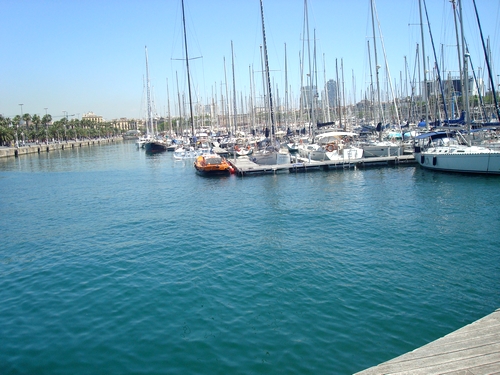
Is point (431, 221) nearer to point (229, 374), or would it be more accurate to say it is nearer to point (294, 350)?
point (294, 350)

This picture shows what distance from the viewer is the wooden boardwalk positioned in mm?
6684

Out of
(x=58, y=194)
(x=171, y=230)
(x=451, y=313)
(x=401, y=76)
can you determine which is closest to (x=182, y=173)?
(x=58, y=194)

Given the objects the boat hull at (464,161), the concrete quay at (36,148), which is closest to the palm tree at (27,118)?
the concrete quay at (36,148)

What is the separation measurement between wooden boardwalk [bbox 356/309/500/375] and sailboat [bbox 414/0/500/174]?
29907 mm

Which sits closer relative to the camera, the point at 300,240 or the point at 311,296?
the point at 311,296

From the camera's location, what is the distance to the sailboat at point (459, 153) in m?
34.1

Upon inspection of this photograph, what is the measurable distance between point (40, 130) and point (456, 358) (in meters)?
143

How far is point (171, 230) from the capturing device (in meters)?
22.2

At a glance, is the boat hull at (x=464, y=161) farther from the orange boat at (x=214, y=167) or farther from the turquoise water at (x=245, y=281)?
the orange boat at (x=214, y=167)

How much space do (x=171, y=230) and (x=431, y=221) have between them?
13.1 meters

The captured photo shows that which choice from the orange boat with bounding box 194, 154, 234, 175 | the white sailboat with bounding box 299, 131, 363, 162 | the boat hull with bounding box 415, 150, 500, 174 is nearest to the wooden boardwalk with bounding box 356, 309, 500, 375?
the boat hull with bounding box 415, 150, 500, 174

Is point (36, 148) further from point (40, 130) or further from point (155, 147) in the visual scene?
point (155, 147)

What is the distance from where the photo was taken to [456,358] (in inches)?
276

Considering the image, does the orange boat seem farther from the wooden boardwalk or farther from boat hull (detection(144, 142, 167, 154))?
boat hull (detection(144, 142, 167, 154))
